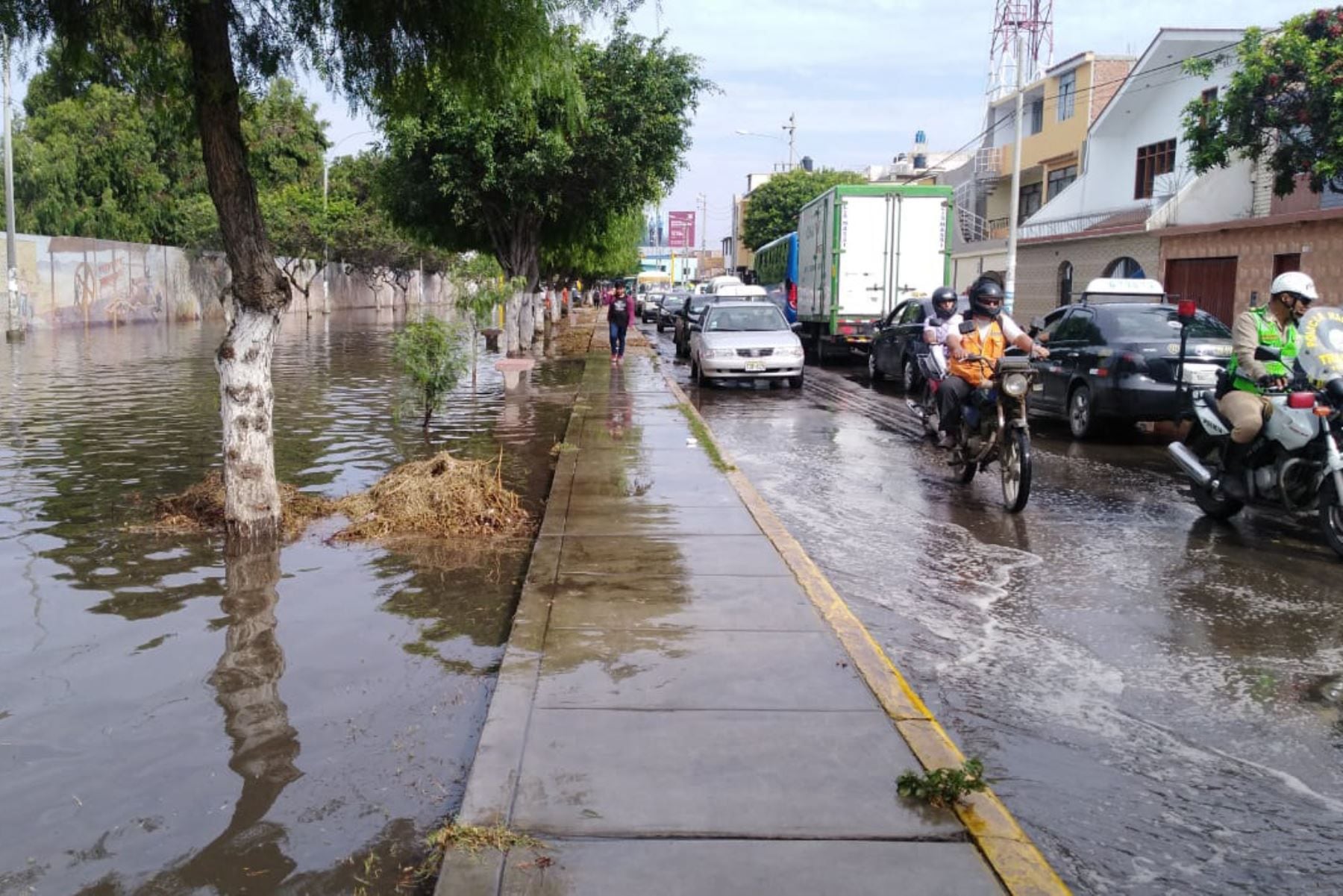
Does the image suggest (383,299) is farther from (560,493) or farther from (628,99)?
(560,493)

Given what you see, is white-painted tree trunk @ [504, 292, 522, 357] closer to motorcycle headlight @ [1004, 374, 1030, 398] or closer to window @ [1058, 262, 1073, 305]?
motorcycle headlight @ [1004, 374, 1030, 398]

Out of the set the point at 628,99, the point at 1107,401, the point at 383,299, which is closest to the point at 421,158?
the point at 628,99

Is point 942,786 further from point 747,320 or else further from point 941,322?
point 747,320

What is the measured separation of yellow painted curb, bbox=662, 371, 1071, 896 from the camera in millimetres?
3201

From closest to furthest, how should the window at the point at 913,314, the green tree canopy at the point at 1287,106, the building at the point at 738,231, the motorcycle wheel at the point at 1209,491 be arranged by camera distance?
the motorcycle wheel at the point at 1209,491
the window at the point at 913,314
the green tree canopy at the point at 1287,106
the building at the point at 738,231

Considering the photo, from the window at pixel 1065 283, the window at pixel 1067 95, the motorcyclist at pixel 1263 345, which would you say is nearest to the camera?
the motorcyclist at pixel 1263 345

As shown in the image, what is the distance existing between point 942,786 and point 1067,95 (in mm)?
42187

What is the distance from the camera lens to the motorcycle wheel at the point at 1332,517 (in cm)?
719

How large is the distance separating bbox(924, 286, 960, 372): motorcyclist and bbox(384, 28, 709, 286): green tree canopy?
8.12 meters

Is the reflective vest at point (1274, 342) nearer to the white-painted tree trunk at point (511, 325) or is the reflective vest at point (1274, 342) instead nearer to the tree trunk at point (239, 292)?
the tree trunk at point (239, 292)

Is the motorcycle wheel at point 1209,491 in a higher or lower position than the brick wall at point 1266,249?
lower

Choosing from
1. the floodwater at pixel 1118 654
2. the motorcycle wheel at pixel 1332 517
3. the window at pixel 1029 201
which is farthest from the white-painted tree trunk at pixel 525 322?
the window at pixel 1029 201

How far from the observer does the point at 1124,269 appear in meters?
31.7

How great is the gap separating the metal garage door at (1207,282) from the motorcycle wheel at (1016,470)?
767 inches
